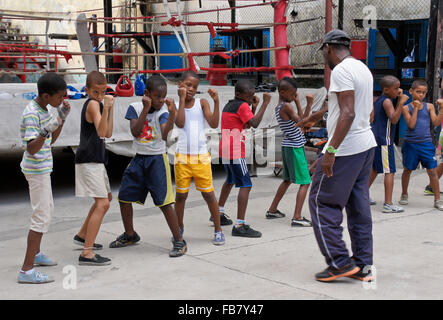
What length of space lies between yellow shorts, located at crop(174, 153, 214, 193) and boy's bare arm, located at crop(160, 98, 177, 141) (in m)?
0.36

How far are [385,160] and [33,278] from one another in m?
3.96

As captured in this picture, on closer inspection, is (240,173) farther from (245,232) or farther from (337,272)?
(337,272)

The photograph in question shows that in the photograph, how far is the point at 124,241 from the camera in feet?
16.5

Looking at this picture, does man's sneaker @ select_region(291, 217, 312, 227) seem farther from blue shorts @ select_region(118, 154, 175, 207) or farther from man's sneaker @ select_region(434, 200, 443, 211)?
man's sneaker @ select_region(434, 200, 443, 211)

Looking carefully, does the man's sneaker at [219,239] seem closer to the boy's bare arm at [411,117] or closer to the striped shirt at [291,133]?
the striped shirt at [291,133]

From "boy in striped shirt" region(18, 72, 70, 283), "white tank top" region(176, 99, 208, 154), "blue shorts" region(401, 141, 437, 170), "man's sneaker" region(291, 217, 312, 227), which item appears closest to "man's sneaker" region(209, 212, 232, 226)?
"man's sneaker" region(291, 217, 312, 227)

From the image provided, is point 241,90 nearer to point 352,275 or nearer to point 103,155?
point 103,155

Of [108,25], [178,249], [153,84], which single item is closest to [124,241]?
[178,249]

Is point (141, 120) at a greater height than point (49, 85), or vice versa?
point (49, 85)

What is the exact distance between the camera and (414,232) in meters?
5.46

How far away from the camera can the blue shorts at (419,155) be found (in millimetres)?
→ 6629

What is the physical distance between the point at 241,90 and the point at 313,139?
362 centimetres

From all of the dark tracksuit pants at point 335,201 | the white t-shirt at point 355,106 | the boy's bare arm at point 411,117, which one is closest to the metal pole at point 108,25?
the boy's bare arm at point 411,117

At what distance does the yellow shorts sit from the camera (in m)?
4.97
